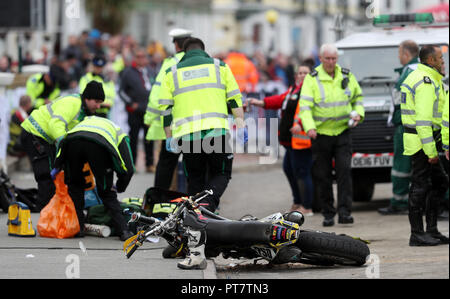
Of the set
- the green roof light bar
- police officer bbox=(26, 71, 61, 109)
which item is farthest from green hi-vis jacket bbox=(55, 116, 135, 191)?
police officer bbox=(26, 71, 61, 109)

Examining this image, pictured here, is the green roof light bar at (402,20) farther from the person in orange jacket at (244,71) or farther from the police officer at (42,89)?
the person in orange jacket at (244,71)

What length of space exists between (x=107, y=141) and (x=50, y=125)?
1.14 meters

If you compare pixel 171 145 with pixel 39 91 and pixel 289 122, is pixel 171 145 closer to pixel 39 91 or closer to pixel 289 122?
pixel 289 122

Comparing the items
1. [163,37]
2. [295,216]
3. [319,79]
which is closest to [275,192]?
[319,79]

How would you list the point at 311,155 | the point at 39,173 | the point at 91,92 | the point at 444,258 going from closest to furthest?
the point at 444,258
the point at 91,92
the point at 39,173
the point at 311,155

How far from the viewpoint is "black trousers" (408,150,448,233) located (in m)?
11.2

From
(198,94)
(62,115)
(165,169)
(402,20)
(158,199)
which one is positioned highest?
(402,20)

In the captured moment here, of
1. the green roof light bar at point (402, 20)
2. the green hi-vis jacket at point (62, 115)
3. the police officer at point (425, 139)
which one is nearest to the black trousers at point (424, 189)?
the police officer at point (425, 139)

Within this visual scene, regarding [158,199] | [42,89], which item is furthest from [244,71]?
[158,199]

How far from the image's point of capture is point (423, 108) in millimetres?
11078

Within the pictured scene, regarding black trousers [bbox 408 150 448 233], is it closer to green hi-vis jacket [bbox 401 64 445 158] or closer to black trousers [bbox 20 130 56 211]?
green hi-vis jacket [bbox 401 64 445 158]

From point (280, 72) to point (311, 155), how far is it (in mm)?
16967
